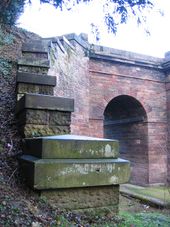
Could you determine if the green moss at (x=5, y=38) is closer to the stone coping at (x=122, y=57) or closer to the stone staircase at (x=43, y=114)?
the stone coping at (x=122, y=57)

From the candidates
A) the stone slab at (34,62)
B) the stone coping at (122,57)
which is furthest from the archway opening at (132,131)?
the stone slab at (34,62)

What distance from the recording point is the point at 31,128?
332cm

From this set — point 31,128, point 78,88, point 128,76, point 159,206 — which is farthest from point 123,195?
point 31,128

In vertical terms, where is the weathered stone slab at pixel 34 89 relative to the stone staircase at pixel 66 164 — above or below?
above

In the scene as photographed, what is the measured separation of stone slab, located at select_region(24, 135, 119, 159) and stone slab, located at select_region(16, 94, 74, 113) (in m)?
0.45

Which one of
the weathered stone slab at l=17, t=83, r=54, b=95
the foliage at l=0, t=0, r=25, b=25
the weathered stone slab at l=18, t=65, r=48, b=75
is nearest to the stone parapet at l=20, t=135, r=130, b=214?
the weathered stone slab at l=17, t=83, r=54, b=95

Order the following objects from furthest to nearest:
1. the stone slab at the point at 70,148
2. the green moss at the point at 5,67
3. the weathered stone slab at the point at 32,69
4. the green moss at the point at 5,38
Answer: the green moss at the point at 5,38, the green moss at the point at 5,67, the weathered stone slab at the point at 32,69, the stone slab at the point at 70,148

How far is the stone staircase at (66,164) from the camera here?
260 centimetres

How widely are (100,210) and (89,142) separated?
66cm

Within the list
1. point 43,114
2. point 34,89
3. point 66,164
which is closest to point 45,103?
point 43,114

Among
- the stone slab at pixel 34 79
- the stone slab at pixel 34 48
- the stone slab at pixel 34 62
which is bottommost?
the stone slab at pixel 34 79

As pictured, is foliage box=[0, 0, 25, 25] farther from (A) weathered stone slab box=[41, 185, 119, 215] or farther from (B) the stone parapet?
(A) weathered stone slab box=[41, 185, 119, 215]

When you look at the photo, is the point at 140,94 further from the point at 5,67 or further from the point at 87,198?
the point at 87,198

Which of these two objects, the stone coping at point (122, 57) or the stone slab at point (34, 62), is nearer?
the stone slab at point (34, 62)
